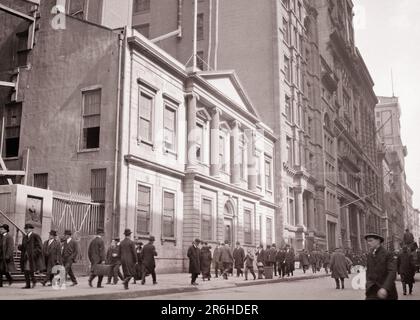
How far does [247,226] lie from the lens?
34.8m

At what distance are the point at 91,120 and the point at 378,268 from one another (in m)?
18.3

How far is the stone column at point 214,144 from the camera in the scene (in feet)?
100

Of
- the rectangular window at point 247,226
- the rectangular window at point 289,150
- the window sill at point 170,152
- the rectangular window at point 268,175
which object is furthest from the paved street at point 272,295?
the rectangular window at point 289,150

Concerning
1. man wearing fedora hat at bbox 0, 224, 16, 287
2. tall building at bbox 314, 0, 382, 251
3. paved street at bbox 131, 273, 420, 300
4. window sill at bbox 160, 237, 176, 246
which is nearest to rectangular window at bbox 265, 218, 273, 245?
window sill at bbox 160, 237, 176, 246

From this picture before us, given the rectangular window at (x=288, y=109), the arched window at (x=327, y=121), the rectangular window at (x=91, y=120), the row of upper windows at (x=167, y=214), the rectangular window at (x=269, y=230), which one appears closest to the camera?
the rectangular window at (x=91, y=120)

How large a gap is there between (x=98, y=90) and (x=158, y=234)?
297 inches

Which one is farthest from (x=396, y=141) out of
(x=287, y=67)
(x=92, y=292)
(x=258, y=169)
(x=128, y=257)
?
(x=287, y=67)

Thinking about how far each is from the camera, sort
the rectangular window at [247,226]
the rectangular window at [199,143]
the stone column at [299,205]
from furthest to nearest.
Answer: the stone column at [299,205] < the rectangular window at [247,226] < the rectangular window at [199,143]

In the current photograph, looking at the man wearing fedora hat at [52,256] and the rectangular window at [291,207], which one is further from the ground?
the rectangular window at [291,207]

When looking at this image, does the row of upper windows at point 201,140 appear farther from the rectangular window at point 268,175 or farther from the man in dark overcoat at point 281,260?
the man in dark overcoat at point 281,260

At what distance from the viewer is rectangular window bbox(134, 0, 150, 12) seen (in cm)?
3862

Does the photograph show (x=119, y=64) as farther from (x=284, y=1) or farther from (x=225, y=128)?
(x=284, y=1)

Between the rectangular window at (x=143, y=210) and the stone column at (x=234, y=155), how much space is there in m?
9.97

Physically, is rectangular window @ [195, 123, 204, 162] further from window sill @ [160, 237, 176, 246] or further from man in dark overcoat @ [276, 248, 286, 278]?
man in dark overcoat @ [276, 248, 286, 278]
